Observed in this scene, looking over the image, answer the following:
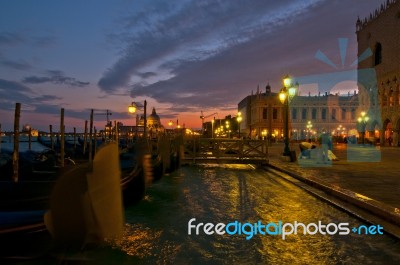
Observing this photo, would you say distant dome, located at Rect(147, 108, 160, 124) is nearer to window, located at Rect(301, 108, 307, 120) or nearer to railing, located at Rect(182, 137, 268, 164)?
window, located at Rect(301, 108, 307, 120)

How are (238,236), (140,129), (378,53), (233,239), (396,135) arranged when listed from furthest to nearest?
(140,129) → (378,53) → (396,135) → (238,236) → (233,239)

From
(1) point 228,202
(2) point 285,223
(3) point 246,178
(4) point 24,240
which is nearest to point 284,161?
(3) point 246,178

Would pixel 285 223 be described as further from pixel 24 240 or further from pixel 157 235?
pixel 24 240

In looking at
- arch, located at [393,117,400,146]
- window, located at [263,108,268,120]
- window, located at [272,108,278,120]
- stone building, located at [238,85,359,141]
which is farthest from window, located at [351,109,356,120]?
arch, located at [393,117,400,146]

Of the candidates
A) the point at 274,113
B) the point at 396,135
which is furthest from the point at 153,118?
the point at 396,135

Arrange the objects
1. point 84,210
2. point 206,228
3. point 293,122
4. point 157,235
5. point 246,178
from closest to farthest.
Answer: point 84,210
point 157,235
point 206,228
point 246,178
point 293,122

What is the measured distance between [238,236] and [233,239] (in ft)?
0.56

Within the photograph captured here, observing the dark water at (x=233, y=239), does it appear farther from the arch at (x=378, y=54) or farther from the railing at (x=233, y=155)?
the arch at (x=378, y=54)

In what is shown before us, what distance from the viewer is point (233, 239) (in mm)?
5359

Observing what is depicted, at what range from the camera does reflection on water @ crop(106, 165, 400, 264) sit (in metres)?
4.55

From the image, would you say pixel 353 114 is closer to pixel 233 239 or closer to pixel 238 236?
pixel 238 236

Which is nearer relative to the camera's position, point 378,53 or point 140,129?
point 378,53

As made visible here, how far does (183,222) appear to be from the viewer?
643cm

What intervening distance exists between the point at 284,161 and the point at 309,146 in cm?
264
